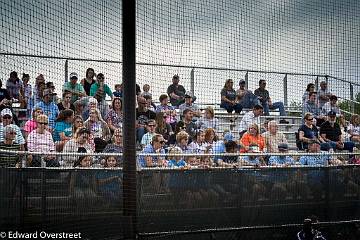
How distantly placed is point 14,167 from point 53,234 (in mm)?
684

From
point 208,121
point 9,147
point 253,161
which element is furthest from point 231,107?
point 9,147

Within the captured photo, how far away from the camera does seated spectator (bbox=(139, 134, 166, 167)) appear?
698 centimetres

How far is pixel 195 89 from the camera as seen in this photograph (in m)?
8.23

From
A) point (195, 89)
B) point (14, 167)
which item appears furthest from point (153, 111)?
point (14, 167)

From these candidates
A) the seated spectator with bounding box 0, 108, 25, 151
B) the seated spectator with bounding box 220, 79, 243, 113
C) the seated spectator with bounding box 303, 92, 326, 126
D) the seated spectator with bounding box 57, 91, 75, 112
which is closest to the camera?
the seated spectator with bounding box 0, 108, 25, 151

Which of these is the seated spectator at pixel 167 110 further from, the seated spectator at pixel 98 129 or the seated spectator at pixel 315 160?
the seated spectator at pixel 315 160

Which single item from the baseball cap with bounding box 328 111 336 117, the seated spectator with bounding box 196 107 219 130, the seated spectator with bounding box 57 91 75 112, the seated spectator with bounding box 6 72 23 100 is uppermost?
the seated spectator with bounding box 6 72 23 100

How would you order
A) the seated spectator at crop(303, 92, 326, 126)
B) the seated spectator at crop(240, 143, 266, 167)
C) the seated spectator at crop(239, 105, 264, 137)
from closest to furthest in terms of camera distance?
the seated spectator at crop(240, 143, 266, 167), the seated spectator at crop(239, 105, 264, 137), the seated spectator at crop(303, 92, 326, 126)

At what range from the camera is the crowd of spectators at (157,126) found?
6805 mm

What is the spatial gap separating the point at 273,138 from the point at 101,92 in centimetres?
269

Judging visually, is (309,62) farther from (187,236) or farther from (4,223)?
(4,223)

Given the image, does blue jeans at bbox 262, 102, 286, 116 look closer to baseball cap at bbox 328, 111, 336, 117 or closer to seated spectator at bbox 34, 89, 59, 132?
baseball cap at bbox 328, 111, 336, 117

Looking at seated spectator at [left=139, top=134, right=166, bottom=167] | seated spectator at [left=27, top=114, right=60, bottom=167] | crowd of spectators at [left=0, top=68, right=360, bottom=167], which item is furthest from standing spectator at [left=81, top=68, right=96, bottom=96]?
seated spectator at [left=139, top=134, right=166, bottom=167]

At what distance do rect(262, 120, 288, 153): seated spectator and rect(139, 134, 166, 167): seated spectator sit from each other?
1.62 metres
